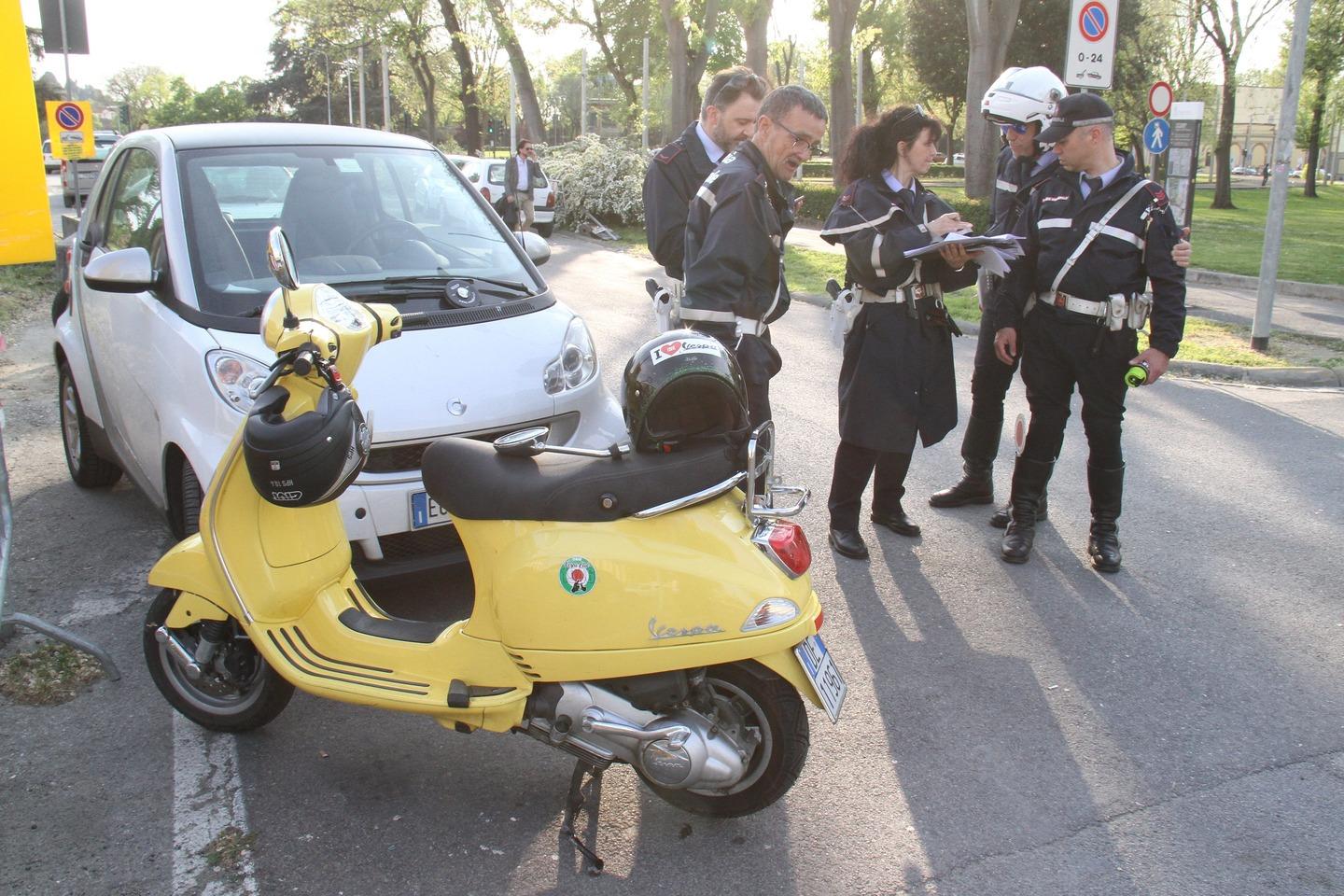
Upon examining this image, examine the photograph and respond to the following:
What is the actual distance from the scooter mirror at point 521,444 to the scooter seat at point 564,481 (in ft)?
0.08

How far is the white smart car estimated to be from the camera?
160 inches

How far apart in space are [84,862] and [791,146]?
3.44 metres

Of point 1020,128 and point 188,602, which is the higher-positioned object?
point 1020,128

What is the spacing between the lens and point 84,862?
9.68 ft

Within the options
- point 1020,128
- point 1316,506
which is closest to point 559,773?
point 1020,128

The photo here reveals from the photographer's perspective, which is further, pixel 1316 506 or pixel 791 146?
pixel 1316 506

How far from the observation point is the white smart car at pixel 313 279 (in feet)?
13.4

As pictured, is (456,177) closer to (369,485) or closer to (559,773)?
(369,485)

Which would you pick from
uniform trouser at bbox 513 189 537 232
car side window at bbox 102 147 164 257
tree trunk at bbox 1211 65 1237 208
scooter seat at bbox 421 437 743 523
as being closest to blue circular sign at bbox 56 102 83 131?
uniform trouser at bbox 513 189 537 232

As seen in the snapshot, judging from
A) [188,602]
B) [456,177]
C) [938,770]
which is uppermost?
[456,177]

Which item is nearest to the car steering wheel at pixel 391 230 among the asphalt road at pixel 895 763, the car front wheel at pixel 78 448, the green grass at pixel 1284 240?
the asphalt road at pixel 895 763

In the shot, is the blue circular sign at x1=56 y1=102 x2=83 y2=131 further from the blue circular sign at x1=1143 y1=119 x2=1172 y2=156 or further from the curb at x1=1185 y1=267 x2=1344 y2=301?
the curb at x1=1185 y1=267 x2=1344 y2=301

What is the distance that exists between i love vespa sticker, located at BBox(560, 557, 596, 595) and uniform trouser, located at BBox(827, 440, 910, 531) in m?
2.51

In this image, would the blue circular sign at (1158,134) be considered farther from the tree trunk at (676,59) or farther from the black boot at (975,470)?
the tree trunk at (676,59)
